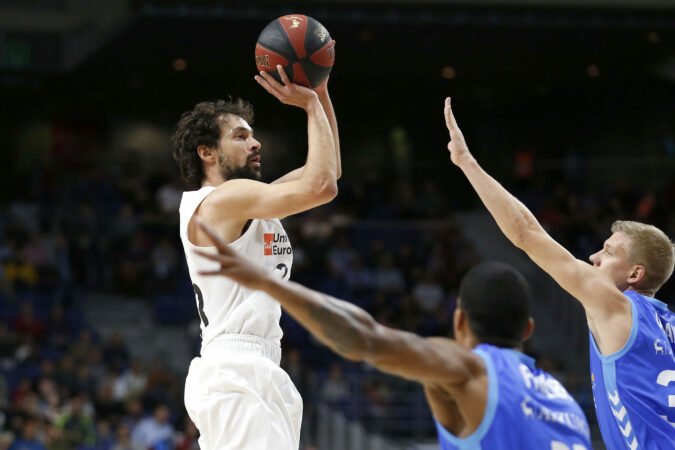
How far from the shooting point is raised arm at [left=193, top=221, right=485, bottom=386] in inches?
119

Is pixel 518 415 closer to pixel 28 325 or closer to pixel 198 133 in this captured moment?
pixel 198 133

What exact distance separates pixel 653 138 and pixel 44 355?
43.5 feet

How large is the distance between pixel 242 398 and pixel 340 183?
58.7 ft

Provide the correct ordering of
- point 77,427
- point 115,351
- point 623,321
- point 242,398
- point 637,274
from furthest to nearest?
point 115,351 < point 77,427 < point 637,274 < point 623,321 < point 242,398

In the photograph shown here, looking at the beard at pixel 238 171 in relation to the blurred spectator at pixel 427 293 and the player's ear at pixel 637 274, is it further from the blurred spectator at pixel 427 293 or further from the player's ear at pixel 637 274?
the blurred spectator at pixel 427 293

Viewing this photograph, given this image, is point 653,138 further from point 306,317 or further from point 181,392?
point 306,317

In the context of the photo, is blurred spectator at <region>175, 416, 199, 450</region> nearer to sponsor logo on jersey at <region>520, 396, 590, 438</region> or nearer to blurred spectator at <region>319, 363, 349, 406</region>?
blurred spectator at <region>319, 363, 349, 406</region>

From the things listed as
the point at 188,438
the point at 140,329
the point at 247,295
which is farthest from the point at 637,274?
the point at 140,329

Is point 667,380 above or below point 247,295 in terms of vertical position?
below

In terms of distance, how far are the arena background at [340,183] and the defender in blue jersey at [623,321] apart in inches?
259

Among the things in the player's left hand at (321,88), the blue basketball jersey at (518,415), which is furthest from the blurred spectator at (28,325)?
the blue basketball jersey at (518,415)

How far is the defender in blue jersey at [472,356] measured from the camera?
3.05 meters

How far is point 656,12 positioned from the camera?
15.6m

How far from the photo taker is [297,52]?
15.9ft
